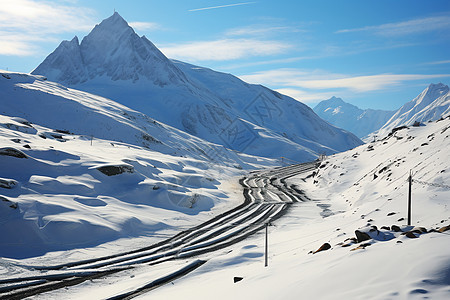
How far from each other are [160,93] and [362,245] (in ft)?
500

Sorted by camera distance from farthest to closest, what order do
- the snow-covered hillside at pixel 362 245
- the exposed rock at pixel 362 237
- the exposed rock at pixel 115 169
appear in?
1. the exposed rock at pixel 115 169
2. the exposed rock at pixel 362 237
3. the snow-covered hillside at pixel 362 245

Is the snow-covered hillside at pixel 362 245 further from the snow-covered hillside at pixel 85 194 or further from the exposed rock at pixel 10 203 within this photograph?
the exposed rock at pixel 10 203

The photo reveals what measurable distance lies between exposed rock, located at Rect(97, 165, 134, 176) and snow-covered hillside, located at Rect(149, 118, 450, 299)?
20.2 m

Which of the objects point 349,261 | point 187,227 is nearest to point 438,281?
point 349,261

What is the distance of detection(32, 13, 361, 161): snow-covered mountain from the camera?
144m

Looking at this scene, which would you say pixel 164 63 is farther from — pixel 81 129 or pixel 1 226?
Result: pixel 1 226

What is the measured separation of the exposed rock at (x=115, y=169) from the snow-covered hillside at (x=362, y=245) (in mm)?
20160

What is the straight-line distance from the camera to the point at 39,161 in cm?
3972

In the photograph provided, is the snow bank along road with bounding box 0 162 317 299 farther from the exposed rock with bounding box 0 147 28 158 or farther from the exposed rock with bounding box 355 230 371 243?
the exposed rock with bounding box 0 147 28 158

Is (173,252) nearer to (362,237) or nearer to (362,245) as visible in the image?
(362,237)

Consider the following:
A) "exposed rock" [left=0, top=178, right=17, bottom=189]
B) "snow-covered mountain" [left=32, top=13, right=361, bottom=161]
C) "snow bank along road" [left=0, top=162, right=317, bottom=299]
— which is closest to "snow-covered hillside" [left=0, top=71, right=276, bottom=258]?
"exposed rock" [left=0, top=178, right=17, bottom=189]

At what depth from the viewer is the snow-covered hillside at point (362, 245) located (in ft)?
40.0

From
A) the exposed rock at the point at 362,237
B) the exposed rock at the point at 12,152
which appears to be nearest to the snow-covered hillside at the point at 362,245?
the exposed rock at the point at 362,237

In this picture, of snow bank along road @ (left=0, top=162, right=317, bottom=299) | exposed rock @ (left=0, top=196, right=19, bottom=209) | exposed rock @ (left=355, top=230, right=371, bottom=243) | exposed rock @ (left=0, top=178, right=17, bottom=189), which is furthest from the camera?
exposed rock @ (left=0, top=178, right=17, bottom=189)
